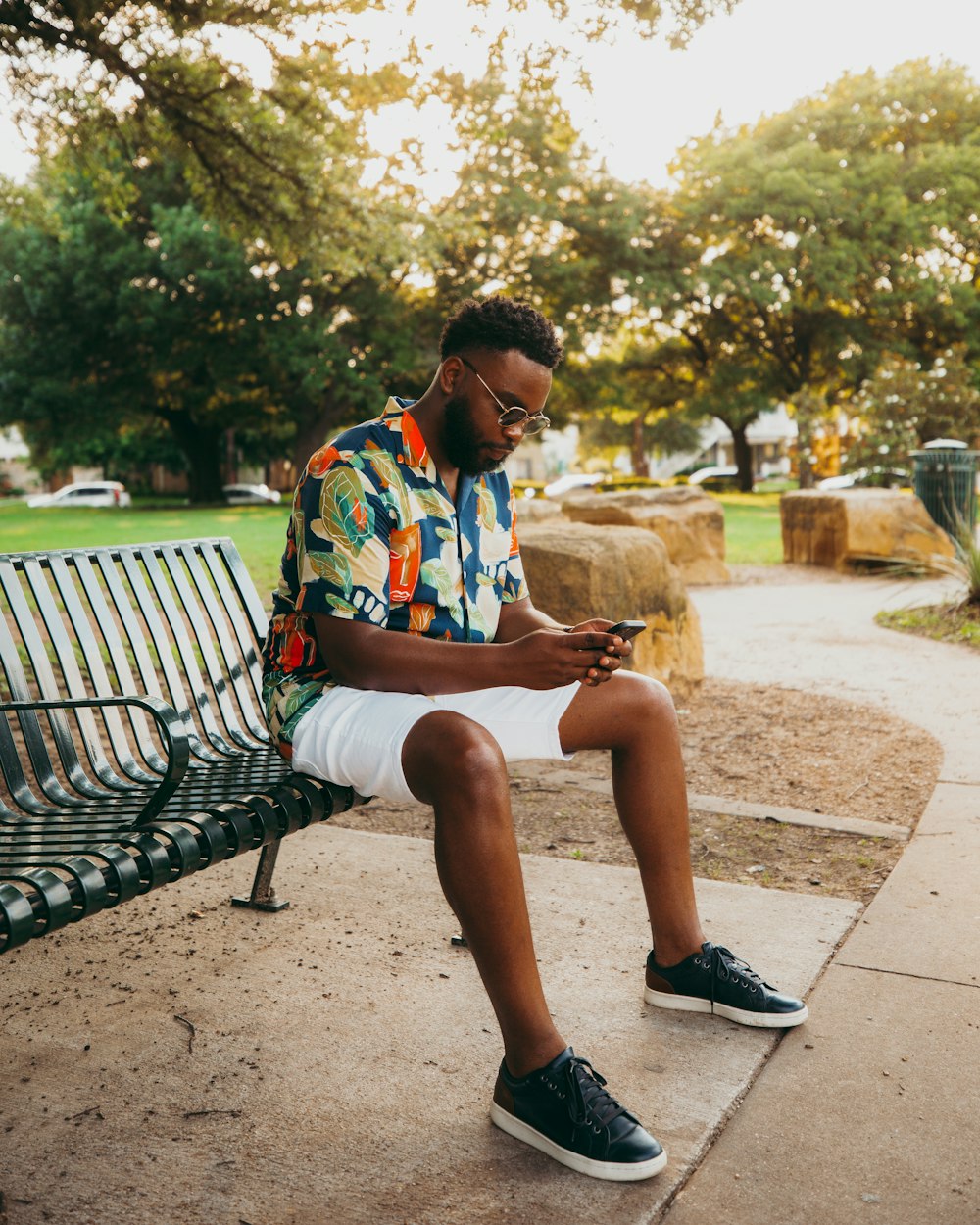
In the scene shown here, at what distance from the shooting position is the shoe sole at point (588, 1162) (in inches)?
83.2

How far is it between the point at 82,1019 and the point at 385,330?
29.8m

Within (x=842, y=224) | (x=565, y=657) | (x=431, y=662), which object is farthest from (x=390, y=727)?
(x=842, y=224)

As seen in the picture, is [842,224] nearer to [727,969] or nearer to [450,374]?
[450,374]

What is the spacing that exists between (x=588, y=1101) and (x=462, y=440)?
1.51 meters

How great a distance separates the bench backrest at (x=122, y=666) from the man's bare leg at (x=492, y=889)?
0.78 metres

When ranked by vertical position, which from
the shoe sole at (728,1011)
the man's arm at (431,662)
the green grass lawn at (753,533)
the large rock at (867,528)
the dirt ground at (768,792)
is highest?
the man's arm at (431,662)

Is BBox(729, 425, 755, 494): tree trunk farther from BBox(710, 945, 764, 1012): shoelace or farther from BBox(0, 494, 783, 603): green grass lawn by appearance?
BBox(710, 945, 764, 1012): shoelace

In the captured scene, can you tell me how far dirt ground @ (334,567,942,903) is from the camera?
3932 mm

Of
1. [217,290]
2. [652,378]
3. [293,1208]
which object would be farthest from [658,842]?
[652,378]

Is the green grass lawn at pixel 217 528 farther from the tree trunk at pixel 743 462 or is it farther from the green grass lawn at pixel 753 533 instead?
the tree trunk at pixel 743 462

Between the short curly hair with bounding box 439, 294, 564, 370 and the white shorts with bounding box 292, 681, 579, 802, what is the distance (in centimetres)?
81

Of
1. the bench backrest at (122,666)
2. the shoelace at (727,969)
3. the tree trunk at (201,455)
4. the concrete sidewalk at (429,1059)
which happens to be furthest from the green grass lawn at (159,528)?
the shoelace at (727,969)

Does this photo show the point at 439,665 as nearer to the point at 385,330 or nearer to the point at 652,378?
the point at 385,330

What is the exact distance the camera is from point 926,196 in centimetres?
3103
